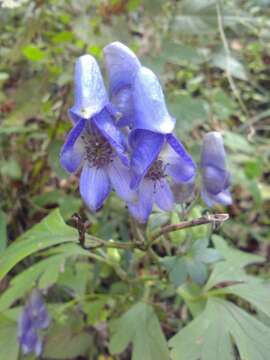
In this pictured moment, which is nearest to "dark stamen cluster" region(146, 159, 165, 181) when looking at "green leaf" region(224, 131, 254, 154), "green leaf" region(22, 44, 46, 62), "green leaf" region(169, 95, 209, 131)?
"green leaf" region(169, 95, 209, 131)

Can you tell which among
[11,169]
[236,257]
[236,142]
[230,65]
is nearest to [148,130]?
[236,257]

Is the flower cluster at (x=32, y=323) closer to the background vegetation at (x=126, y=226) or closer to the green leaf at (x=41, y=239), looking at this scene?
the background vegetation at (x=126, y=226)

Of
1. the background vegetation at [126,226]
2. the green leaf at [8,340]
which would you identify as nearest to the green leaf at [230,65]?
the background vegetation at [126,226]

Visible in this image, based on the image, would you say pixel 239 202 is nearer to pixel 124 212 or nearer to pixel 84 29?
pixel 124 212

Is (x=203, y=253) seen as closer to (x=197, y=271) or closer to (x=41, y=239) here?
(x=197, y=271)

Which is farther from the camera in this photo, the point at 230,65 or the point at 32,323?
the point at 230,65

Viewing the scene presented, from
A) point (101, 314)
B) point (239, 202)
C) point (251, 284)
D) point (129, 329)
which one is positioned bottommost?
point (239, 202)

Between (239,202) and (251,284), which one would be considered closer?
(251,284)

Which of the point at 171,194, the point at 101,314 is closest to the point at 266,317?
the point at 171,194
